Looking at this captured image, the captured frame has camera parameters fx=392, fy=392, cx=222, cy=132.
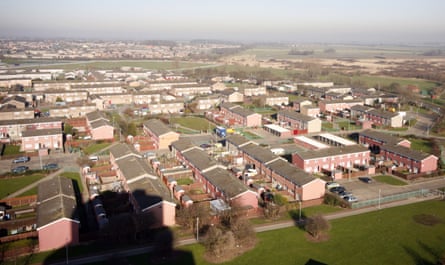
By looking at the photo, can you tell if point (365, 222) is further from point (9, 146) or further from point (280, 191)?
point (9, 146)

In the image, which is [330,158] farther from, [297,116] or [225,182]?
[297,116]

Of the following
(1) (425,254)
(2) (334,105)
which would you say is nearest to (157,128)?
(1) (425,254)

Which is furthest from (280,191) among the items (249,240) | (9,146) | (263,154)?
(9,146)

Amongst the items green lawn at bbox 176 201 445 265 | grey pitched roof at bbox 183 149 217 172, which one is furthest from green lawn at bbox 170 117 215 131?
green lawn at bbox 176 201 445 265

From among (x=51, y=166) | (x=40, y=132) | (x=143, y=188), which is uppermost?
(x=40, y=132)

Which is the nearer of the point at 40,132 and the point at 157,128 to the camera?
the point at 40,132

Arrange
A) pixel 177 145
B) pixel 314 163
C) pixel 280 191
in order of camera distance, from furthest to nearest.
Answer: pixel 177 145 → pixel 314 163 → pixel 280 191
